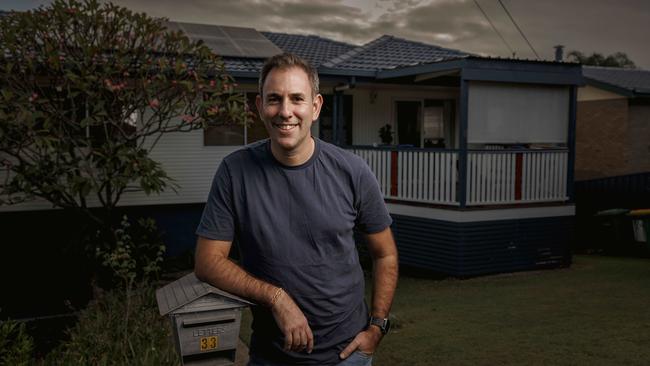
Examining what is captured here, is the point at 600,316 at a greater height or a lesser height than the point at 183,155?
lesser

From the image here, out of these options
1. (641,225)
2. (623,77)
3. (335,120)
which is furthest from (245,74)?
(623,77)

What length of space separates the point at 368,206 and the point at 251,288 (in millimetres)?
581

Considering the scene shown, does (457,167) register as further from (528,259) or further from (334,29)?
(334,29)

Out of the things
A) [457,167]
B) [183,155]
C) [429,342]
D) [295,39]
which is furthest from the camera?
[295,39]

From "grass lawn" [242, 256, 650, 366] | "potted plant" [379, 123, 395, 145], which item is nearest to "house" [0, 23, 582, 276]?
"grass lawn" [242, 256, 650, 366]

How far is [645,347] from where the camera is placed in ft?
19.0

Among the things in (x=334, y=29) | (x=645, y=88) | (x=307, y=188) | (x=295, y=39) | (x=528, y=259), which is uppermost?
(x=334, y=29)

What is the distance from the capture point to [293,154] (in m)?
2.29

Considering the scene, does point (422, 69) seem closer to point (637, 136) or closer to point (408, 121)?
point (408, 121)

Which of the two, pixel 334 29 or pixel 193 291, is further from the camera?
pixel 334 29

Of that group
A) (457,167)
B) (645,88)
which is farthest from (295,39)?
(645,88)

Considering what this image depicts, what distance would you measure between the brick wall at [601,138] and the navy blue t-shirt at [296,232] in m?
18.7

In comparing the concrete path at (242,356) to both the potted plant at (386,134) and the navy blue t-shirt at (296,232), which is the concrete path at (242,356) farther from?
the potted plant at (386,134)

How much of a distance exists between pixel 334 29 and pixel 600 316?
126 feet
